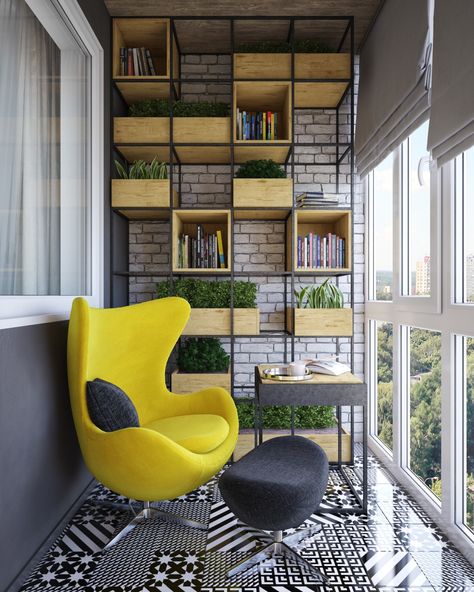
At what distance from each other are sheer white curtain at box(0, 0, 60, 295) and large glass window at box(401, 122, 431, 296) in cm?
182

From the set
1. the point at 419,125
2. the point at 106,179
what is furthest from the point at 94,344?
the point at 419,125

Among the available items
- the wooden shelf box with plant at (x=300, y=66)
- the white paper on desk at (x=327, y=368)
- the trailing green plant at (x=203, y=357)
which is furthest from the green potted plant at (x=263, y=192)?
the white paper on desk at (x=327, y=368)

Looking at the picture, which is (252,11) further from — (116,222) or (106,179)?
(116,222)

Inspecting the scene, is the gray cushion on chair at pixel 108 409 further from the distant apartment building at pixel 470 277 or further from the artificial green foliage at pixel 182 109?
the artificial green foliage at pixel 182 109

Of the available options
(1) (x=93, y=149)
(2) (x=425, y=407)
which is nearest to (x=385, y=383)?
(2) (x=425, y=407)

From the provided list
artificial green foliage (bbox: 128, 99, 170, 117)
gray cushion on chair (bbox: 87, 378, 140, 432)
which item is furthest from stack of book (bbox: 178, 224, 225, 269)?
gray cushion on chair (bbox: 87, 378, 140, 432)

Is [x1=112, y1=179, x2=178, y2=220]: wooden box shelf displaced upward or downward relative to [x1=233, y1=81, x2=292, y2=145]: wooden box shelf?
downward

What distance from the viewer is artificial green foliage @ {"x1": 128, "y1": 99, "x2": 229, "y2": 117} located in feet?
10.2

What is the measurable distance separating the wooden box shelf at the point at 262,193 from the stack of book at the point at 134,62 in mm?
1004

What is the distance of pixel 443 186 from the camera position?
217 centimetres

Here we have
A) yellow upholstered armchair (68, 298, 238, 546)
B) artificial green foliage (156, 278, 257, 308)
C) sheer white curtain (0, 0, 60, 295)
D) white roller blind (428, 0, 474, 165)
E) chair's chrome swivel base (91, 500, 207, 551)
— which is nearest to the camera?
white roller blind (428, 0, 474, 165)

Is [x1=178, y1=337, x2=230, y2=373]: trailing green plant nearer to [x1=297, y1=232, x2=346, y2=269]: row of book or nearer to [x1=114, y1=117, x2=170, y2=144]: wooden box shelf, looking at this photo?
[x1=297, y1=232, x2=346, y2=269]: row of book

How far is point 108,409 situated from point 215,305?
1.18 m

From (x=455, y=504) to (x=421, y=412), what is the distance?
1.72ft
